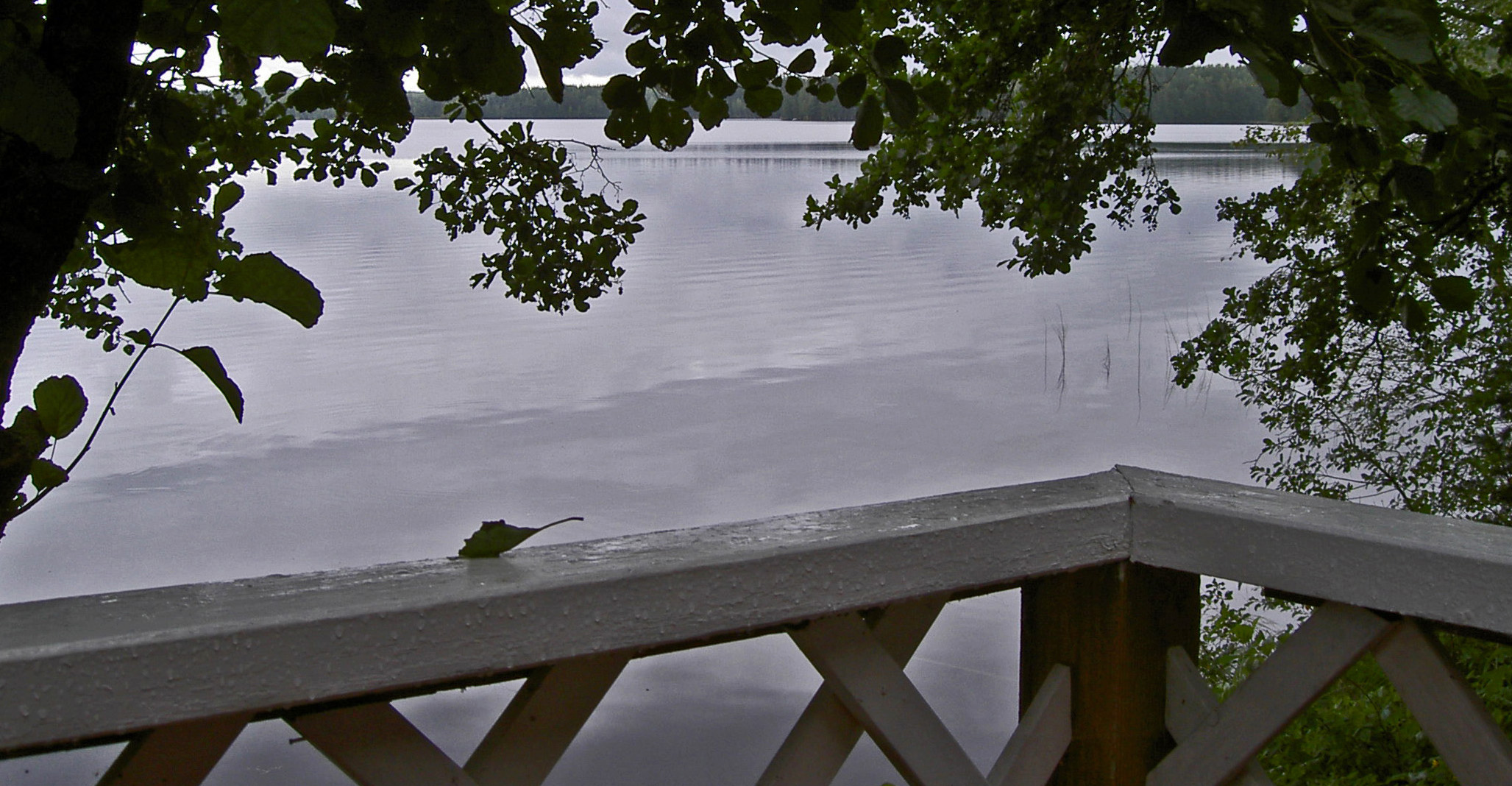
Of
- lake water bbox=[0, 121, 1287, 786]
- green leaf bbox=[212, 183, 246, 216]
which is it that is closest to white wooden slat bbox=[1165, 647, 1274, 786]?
green leaf bbox=[212, 183, 246, 216]

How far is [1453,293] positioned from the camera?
132cm

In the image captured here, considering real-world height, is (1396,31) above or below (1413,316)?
above

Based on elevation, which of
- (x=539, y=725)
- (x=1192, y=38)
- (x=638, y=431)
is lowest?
(x=638, y=431)

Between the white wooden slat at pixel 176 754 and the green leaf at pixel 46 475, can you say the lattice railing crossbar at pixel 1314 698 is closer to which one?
the white wooden slat at pixel 176 754

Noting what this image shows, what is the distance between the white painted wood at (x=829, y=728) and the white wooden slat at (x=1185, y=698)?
24cm

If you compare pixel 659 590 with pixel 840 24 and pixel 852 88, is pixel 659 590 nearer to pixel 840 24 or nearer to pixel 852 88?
pixel 840 24

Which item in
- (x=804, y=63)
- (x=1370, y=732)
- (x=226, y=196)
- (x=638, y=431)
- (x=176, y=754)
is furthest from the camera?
(x=638, y=431)

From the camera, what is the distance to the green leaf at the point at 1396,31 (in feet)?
2.96

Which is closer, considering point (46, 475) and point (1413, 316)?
point (46, 475)

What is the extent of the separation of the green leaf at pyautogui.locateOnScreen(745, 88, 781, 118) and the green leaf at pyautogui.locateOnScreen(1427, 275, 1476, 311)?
749 millimetres

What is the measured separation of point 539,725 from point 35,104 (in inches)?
22.5

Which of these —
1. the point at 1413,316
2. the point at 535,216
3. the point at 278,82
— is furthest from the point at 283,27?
the point at 535,216

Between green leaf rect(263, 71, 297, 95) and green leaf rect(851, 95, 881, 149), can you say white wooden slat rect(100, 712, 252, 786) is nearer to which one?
green leaf rect(851, 95, 881, 149)

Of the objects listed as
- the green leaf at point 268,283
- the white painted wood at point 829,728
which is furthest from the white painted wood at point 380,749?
the green leaf at point 268,283
